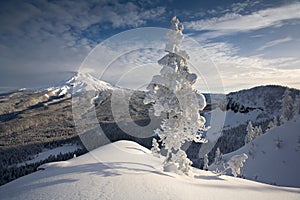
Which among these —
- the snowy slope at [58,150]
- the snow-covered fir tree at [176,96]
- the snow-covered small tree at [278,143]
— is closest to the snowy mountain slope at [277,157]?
the snow-covered small tree at [278,143]

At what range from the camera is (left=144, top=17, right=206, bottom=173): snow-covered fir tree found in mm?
18469

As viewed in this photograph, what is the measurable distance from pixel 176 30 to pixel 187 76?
435cm

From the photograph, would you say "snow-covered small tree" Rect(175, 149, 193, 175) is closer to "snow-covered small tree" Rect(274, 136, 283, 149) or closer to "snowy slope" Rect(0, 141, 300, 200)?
"snowy slope" Rect(0, 141, 300, 200)

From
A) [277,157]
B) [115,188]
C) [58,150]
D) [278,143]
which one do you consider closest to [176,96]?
[115,188]

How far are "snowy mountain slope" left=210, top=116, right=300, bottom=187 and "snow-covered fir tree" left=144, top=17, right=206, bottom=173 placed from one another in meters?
37.3

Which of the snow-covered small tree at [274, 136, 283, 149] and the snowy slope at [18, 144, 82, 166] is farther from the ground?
the snow-covered small tree at [274, 136, 283, 149]

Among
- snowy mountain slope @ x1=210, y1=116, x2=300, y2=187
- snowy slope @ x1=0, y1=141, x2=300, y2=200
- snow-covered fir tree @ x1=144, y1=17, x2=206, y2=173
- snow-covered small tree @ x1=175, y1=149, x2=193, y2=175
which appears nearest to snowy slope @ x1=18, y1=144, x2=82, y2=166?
snowy mountain slope @ x1=210, y1=116, x2=300, y2=187

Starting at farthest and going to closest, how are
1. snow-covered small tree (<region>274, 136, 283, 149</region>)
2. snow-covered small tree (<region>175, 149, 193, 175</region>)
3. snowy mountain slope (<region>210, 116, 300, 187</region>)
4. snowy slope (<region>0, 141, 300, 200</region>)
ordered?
1. snow-covered small tree (<region>274, 136, 283, 149</region>)
2. snowy mountain slope (<region>210, 116, 300, 187</region>)
3. snow-covered small tree (<region>175, 149, 193, 175</region>)
4. snowy slope (<region>0, 141, 300, 200</region>)

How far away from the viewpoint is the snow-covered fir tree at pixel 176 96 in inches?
727

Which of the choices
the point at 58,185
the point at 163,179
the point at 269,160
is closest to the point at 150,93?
the point at 163,179

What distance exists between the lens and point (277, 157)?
51.1 meters

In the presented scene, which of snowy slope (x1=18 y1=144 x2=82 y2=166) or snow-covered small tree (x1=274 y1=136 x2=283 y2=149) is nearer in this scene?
snow-covered small tree (x1=274 y1=136 x2=283 y2=149)

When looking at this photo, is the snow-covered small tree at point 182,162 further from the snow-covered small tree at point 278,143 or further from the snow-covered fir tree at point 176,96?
the snow-covered small tree at point 278,143

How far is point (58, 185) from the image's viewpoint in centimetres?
1285
